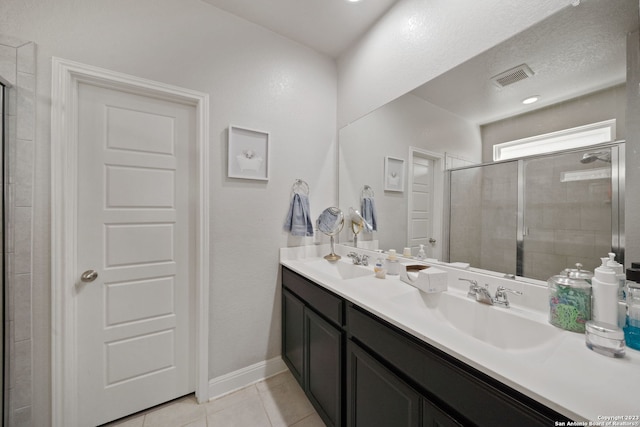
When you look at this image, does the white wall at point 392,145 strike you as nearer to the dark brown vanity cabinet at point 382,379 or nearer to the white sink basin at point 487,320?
the white sink basin at point 487,320

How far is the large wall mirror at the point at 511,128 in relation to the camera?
0.83 m

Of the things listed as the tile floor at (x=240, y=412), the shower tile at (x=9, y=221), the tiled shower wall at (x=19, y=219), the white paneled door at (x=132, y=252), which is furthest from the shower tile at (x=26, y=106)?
the tile floor at (x=240, y=412)

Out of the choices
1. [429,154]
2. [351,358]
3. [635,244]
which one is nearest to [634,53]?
[635,244]

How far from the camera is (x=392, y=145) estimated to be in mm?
1630

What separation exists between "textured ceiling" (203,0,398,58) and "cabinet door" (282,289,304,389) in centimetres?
204

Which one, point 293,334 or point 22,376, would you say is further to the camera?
point 293,334

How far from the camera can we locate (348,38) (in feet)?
6.21

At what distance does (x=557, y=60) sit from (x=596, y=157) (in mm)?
414

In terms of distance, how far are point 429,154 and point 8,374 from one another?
2497mm

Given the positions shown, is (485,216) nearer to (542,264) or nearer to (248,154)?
(542,264)

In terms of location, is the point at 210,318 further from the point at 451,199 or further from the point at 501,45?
the point at 501,45

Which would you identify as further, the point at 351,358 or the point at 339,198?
the point at 339,198

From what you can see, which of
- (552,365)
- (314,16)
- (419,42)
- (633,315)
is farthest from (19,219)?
(633,315)

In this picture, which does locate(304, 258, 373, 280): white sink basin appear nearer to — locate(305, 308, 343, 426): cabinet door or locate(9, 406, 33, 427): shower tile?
locate(305, 308, 343, 426): cabinet door
